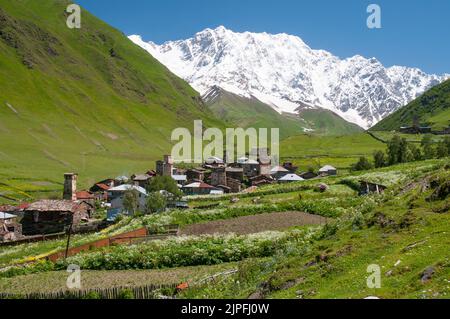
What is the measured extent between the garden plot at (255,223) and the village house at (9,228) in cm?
3262

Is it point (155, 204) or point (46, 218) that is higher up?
point (155, 204)

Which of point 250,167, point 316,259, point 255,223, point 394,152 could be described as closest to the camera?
point 316,259

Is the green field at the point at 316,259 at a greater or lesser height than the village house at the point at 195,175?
lesser

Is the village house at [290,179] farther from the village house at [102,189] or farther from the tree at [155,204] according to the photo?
the tree at [155,204]

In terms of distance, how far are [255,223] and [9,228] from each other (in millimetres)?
42028

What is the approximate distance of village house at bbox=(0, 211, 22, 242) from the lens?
7321 centimetres

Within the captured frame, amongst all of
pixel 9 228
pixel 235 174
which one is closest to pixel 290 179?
pixel 235 174

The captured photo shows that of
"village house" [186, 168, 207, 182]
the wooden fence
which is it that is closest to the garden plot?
the wooden fence

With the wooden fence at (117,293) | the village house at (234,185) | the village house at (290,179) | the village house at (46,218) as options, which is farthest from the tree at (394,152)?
the wooden fence at (117,293)

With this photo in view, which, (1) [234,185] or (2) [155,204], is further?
(1) [234,185]

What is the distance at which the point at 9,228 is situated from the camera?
7581 cm

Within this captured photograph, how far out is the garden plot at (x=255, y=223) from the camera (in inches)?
2012

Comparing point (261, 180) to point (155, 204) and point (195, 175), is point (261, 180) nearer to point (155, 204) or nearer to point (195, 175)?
point (195, 175)
